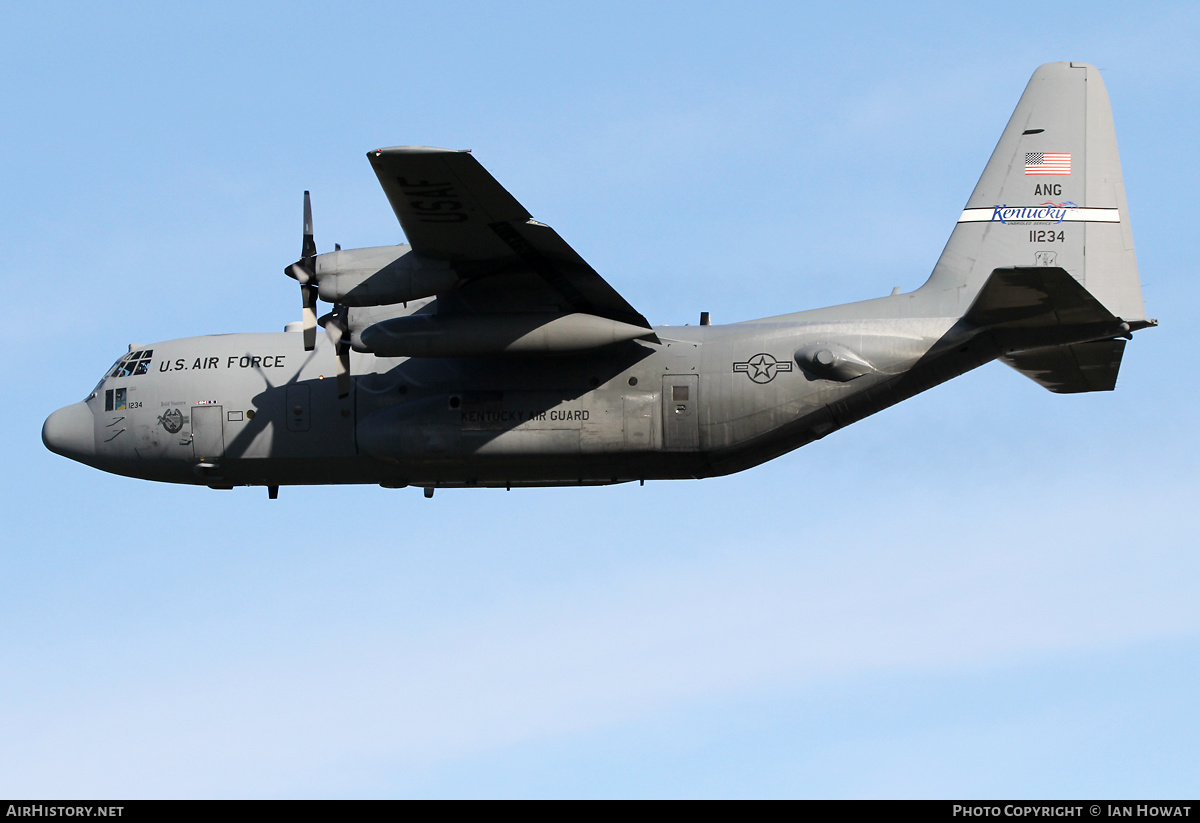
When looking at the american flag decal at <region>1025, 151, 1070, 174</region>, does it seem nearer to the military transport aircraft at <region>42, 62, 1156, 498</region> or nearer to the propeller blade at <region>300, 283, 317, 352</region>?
the military transport aircraft at <region>42, 62, 1156, 498</region>

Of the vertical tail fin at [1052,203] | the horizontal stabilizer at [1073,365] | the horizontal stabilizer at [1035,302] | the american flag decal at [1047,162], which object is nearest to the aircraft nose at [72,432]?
the vertical tail fin at [1052,203]

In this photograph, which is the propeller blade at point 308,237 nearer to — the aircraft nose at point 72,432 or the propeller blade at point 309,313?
the propeller blade at point 309,313

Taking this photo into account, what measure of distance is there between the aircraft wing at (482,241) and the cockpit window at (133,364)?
543 centimetres

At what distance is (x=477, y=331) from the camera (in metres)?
19.6

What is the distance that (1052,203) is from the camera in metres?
20.6

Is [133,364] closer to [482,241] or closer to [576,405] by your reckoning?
[482,241]

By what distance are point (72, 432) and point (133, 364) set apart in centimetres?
141

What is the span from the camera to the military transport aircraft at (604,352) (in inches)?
755

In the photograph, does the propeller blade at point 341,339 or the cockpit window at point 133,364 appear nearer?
the propeller blade at point 341,339

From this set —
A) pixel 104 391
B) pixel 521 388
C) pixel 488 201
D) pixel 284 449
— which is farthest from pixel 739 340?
pixel 104 391

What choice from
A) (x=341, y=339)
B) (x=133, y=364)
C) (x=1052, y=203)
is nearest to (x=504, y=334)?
(x=341, y=339)

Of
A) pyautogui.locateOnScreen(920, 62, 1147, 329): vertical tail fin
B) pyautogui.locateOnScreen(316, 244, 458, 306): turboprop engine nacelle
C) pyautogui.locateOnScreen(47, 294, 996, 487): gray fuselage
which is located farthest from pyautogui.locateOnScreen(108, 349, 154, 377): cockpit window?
pyautogui.locateOnScreen(920, 62, 1147, 329): vertical tail fin
